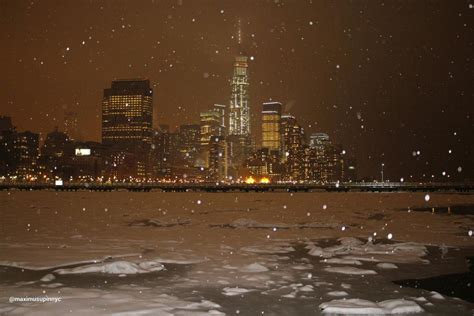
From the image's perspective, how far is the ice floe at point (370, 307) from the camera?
10273mm

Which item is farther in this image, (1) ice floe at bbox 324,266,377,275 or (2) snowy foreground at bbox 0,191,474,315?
(1) ice floe at bbox 324,266,377,275

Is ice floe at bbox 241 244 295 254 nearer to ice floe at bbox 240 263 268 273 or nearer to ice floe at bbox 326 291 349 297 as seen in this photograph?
ice floe at bbox 240 263 268 273

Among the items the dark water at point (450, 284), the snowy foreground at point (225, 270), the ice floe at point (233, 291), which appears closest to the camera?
the snowy foreground at point (225, 270)

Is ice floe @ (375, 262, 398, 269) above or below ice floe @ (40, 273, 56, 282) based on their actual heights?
below

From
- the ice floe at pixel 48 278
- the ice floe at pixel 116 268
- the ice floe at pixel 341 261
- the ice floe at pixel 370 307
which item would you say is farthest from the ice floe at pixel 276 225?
the ice floe at pixel 370 307

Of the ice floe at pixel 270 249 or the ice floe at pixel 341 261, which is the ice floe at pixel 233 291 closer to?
the ice floe at pixel 341 261

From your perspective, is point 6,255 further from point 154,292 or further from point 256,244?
point 256,244

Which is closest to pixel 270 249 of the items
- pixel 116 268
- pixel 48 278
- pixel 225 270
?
pixel 225 270

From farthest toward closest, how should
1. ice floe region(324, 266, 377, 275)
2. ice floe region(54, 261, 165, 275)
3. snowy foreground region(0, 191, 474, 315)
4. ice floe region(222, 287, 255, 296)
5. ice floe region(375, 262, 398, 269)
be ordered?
ice floe region(375, 262, 398, 269), ice floe region(324, 266, 377, 275), ice floe region(54, 261, 165, 275), ice floe region(222, 287, 255, 296), snowy foreground region(0, 191, 474, 315)

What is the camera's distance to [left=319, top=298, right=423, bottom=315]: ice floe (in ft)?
33.7

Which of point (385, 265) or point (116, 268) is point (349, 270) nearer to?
point (385, 265)

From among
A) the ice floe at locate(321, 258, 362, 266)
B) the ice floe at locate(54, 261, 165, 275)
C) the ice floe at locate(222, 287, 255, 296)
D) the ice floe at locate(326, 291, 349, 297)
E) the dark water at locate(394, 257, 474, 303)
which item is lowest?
the dark water at locate(394, 257, 474, 303)

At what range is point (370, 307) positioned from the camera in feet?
34.5

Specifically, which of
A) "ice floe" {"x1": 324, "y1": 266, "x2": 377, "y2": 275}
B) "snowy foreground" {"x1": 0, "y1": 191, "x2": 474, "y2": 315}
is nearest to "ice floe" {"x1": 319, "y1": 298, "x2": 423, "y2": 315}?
"snowy foreground" {"x1": 0, "y1": 191, "x2": 474, "y2": 315}
